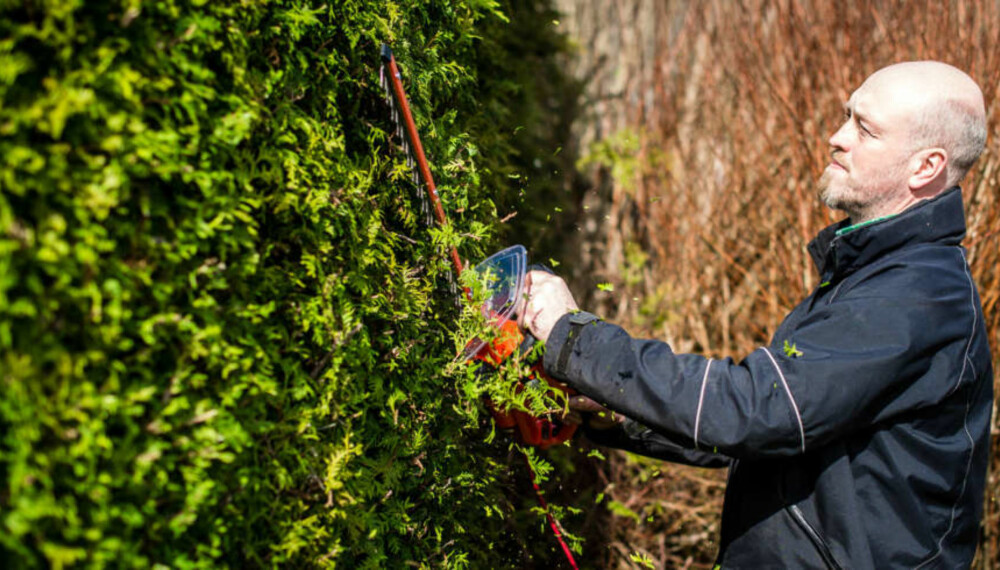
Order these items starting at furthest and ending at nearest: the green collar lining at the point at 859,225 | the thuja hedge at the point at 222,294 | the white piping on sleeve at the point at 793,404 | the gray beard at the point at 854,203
Result: 1. the gray beard at the point at 854,203
2. the green collar lining at the point at 859,225
3. the white piping on sleeve at the point at 793,404
4. the thuja hedge at the point at 222,294

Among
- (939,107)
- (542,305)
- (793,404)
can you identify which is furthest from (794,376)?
(939,107)

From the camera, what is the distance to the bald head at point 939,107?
218cm

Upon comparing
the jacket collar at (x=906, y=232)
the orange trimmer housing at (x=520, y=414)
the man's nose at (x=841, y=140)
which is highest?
the man's nose at (x=841, y=140)

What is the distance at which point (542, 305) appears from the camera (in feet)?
6.95

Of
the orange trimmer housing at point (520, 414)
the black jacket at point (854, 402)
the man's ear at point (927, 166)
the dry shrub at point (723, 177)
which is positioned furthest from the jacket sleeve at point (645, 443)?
the dry shrub at point (723, 177)

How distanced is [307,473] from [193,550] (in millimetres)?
272

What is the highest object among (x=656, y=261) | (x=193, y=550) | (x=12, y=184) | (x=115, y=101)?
(x=115, y=101)

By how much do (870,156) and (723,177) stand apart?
9.82 feet

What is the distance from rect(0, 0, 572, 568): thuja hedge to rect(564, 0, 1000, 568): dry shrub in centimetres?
256

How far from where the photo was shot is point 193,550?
1.29m

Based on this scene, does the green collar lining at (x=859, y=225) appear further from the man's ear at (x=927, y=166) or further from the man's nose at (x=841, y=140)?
the man's nose at (x=841, y=140)

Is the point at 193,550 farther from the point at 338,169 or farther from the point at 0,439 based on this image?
the point at 338,169

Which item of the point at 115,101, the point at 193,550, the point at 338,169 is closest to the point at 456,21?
the point at 338,169

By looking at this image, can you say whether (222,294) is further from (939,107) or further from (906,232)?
(939,107)
